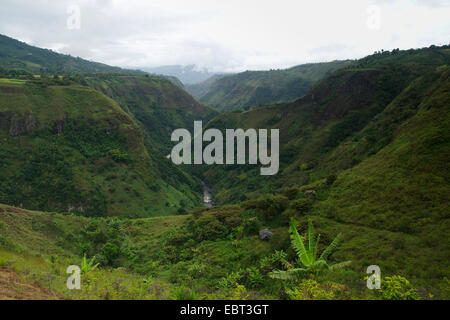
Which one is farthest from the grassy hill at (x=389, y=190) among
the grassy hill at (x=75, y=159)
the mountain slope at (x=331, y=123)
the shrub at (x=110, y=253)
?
the grassy hill at (x=75, y=159)

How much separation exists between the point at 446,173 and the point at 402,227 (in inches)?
260

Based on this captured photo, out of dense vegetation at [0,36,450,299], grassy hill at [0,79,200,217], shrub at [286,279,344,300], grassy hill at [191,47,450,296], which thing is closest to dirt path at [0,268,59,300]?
dense vegetation at [0,36,450,299]

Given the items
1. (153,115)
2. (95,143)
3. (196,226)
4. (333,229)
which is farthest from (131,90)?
(333,229)

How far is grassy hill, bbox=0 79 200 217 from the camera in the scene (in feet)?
195

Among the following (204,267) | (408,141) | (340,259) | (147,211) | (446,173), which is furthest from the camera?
(147,211)

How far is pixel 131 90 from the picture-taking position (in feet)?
547

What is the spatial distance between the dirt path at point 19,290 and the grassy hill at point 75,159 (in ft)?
172

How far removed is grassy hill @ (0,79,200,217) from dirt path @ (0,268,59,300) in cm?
5232

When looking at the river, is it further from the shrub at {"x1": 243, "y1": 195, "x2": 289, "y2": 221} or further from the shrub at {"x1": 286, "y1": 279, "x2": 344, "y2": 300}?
the shrub at {"x1": 286, "y1": 279, "x2": 344, "y2": 300}

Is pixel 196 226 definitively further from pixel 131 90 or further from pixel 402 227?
pixel 131 90

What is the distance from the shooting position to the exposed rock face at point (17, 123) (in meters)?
66.4

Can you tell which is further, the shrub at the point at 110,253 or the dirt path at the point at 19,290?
the shrub at the point at 110,253

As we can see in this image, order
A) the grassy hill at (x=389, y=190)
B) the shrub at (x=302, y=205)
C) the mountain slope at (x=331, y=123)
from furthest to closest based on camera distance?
1. the mountain slope at (x=331, y=123)
2. the shrub at (x=302, y=205)
3. the grassy hill at (x=389, y=190)

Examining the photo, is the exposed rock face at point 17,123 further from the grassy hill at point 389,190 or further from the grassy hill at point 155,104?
the grassy hill at point 155,104
